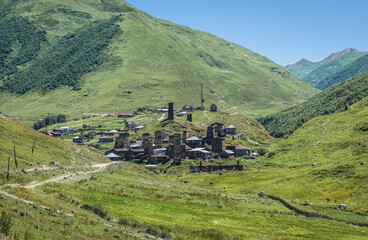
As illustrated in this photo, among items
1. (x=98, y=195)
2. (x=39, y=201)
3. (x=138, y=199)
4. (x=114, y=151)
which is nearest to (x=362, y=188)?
(x=138, y=199)

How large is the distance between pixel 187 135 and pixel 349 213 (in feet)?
394

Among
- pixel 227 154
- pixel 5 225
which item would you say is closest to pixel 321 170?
pixel 227 154

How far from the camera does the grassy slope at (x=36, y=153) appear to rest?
241 feet

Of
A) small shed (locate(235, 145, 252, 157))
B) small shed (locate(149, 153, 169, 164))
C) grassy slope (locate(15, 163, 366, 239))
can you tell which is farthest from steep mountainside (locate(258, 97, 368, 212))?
small shed (locate(149, 153, 169, 164))

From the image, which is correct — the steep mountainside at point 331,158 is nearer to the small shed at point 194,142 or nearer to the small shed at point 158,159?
the small shed at point 158,159

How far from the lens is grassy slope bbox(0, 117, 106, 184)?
7344 cm

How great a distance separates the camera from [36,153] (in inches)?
3548

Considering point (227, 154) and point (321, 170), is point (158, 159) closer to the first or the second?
point (227, 154)

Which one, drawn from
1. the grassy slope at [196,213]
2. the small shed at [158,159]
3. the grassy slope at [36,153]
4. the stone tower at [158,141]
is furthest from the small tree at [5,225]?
the stone tower at [158,141]

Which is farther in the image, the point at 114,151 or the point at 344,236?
the point at 114,151

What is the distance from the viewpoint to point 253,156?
535ft

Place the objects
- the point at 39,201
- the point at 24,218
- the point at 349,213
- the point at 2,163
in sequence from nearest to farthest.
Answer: the point at 24,218 < the point at 39,201 < the point at 349,213 < the point at 2,163

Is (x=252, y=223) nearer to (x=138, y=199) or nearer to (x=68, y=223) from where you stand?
(x=138, y=199)

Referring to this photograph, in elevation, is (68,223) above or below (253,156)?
above
